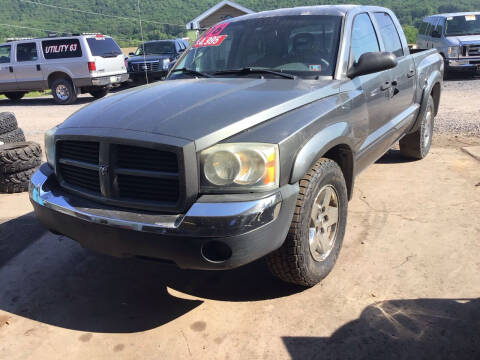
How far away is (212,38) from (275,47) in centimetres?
72

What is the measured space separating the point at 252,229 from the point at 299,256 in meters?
0.53

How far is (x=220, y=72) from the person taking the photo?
3.67m

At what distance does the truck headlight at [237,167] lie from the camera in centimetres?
242

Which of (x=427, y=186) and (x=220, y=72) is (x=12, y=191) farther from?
(x=427, y=186)

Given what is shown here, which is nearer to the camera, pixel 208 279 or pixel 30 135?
pixel 208 279

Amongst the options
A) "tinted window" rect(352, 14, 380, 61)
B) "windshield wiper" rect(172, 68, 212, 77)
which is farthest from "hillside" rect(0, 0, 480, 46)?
"tinted window" rect(352, 14, 380, 61)

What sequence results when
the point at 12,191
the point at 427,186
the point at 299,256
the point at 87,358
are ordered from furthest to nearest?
the point at 12,191 → the point at 427,186 → the point at 299,256 → the point at 87,358

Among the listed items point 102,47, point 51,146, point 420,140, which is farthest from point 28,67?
point 51,146

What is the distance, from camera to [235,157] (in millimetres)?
2426

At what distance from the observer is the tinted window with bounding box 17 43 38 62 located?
1420 centimetres

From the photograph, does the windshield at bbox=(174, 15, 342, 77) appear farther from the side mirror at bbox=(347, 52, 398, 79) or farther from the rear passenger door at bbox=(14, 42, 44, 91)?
the rear passenger door at bbox=(14, 42, 44, 91)

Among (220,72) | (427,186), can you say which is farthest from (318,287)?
(427,186)

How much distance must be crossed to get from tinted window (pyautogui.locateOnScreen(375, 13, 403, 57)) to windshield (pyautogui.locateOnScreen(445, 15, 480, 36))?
11.2 meters

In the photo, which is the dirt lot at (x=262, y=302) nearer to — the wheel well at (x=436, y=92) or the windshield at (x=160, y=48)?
the wheel well at (x=436, y=92)
